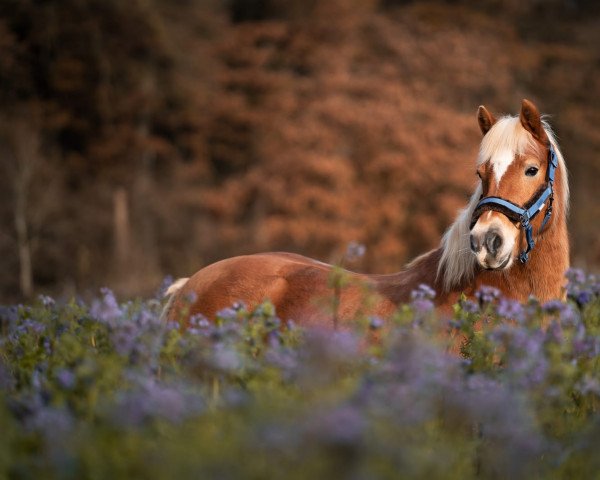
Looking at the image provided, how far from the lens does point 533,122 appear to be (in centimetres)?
547

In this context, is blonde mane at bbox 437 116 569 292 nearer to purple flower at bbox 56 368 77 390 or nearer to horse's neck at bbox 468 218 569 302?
horse's neck at bbox 468 218 569 302

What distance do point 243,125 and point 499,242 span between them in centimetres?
2646

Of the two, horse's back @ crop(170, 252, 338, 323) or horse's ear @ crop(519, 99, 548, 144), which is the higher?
horse's ear @ crop(519, 99, 548, 144)

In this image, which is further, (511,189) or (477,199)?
(477,199)

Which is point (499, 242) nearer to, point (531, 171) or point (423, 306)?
point (531, 171)

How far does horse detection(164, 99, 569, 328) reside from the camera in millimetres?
5219

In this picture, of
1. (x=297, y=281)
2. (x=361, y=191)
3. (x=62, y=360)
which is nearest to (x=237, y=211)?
(x=361, y=191)

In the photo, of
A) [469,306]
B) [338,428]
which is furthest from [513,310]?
[338,428]

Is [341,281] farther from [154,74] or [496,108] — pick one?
[496,108]

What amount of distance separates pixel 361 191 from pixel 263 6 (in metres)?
10.0

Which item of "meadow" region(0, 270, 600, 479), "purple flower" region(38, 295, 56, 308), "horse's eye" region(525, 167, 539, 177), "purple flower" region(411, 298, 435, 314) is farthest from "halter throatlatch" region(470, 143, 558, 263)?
"purple flower" region(38, 295, 56, 308)

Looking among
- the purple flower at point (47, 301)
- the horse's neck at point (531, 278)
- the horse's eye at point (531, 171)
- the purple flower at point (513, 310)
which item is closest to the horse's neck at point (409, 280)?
the horse's neck at point (531, 278)

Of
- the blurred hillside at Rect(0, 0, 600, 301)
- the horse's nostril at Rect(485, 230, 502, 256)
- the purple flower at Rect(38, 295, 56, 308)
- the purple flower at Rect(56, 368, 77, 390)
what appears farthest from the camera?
the blurred hillside at Rect(0, 0, 600, 301)

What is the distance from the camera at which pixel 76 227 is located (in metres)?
26.4
